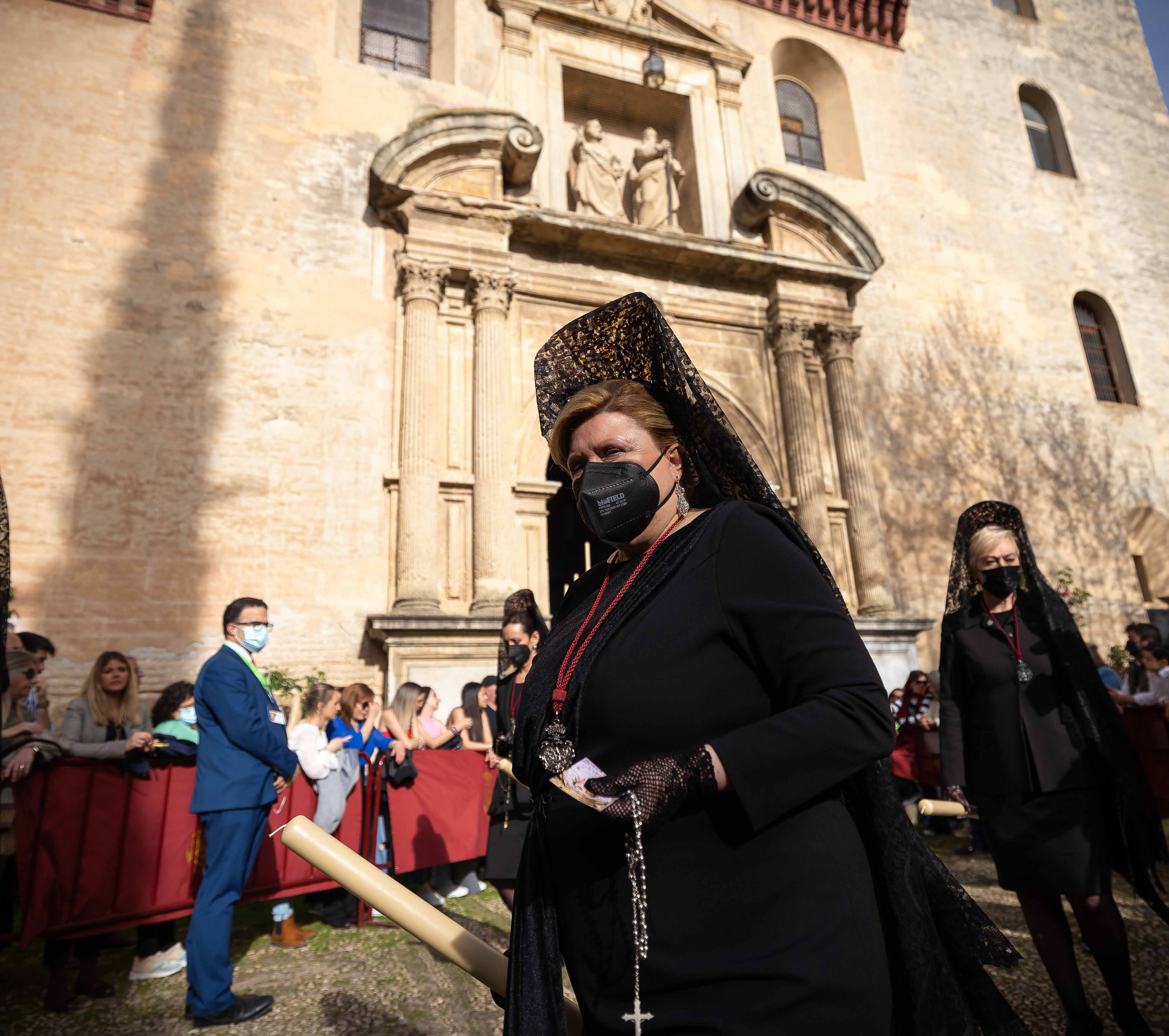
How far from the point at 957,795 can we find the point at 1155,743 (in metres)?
4.17

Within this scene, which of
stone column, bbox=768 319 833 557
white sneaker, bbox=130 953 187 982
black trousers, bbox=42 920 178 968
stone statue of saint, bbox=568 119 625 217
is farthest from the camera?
stone statue of saint, bbox=568 119 625 217

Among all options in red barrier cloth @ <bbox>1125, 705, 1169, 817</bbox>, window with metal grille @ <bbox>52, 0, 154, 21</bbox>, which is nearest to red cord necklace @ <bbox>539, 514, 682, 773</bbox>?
red barrier cloth @ <bbox>1125, 705, 1169, 817</bbox>

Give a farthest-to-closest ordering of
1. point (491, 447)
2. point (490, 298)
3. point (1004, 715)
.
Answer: point (490, 298)
point (491, 447)
point (1004, 715)

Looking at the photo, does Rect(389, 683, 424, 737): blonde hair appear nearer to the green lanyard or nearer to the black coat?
the green lanyard

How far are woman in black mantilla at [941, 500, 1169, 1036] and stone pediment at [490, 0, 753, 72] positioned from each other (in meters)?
12.3

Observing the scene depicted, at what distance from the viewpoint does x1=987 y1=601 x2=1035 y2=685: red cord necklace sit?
3.32 metres

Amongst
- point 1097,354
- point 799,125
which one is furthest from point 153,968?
point 1097,354

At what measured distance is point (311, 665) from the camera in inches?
352

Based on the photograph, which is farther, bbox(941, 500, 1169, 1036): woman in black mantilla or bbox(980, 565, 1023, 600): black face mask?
bbox(980, 565, 1023, 600): black face mask

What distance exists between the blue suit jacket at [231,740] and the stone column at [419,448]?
4732 mm

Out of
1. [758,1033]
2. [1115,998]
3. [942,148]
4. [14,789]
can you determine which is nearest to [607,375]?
[758,1033]

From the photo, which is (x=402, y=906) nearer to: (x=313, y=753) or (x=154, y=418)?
(x=313, y=753)

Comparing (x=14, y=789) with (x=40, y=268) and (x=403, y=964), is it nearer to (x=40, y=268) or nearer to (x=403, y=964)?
(x=403, y=964)

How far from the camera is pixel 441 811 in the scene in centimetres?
608
